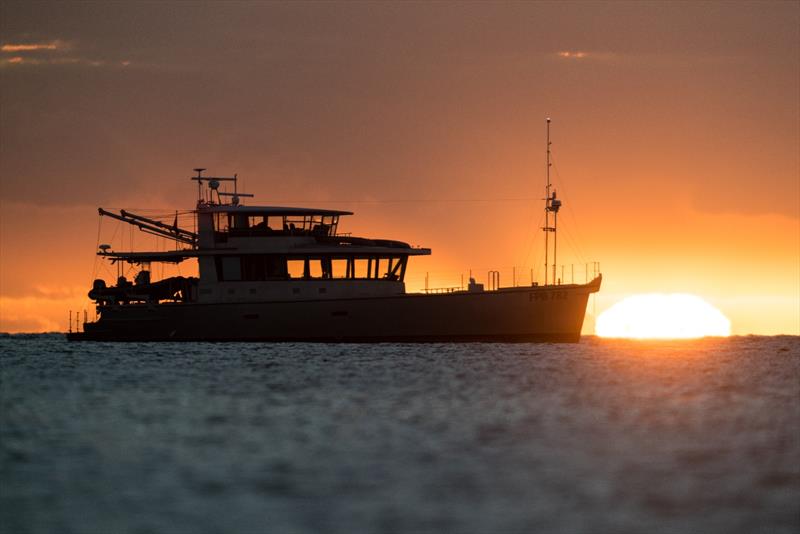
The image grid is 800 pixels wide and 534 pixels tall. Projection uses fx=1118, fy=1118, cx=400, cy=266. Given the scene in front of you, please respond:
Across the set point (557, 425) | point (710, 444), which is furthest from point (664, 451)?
point (557, 425)

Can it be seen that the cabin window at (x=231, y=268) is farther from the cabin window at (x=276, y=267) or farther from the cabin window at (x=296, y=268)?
the cabin window at (x=296, y=268)

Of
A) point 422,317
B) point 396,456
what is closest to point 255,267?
point 422,317

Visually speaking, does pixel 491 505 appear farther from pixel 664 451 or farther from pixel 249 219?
pixel 249 219

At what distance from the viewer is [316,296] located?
6375cm

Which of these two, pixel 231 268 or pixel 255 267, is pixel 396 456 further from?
pixel 231 268

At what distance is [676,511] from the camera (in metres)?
14.2

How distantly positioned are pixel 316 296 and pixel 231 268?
18.5 ft

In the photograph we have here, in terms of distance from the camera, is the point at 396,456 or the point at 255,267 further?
the point at 255,267

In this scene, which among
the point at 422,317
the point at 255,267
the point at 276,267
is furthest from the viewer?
the point at 255,267

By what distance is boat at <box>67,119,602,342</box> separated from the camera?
61.8 m

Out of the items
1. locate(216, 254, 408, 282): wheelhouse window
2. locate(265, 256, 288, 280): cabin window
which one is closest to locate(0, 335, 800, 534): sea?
locate(216, 254, 408, 282): wheelhouse window

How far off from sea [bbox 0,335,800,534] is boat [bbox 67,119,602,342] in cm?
2516

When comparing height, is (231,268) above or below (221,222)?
below

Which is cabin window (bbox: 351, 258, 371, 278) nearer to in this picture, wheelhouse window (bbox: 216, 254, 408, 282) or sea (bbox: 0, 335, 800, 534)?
wheelhouse window (bbox: 216, 254, 408, 282)
